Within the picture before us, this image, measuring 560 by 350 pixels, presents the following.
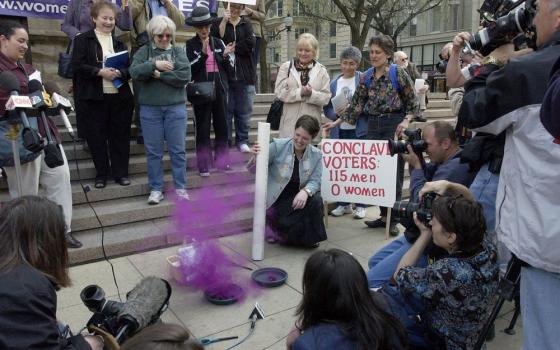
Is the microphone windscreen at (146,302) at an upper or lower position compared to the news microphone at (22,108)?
lower

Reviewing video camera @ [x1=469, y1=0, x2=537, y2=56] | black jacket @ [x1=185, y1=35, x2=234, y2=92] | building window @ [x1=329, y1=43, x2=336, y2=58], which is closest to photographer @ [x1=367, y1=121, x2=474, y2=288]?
video camera @ [x1=469, y1=0, x2=537, y2=56]

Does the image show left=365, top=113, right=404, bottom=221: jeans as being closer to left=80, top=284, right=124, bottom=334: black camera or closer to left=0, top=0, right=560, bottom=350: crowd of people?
left=0, top=0, right=560, bottom=350: crowd of people

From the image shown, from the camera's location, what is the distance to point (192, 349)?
51.9 inches

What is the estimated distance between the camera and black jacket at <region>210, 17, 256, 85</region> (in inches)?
239

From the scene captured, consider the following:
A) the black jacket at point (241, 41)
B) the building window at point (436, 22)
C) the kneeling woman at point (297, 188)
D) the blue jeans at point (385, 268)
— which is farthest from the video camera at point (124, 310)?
the building window at point (436, 22)

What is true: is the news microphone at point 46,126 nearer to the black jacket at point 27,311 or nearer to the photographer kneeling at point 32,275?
the photographer kneeling at point 32,275

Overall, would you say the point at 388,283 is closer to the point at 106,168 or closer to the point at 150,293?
the point at 150,293

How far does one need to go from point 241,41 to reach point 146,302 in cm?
460

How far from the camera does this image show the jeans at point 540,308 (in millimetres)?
1841

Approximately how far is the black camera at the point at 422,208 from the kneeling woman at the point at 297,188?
1653mm

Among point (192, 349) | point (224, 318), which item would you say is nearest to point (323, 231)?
point (224, 318)

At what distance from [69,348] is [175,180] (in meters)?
3.25

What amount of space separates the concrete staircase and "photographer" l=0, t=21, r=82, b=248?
34cm

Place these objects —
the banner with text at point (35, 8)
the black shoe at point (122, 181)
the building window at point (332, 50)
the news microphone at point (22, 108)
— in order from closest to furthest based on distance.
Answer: the news microphone at point (22, 108) < the black shoe at point (122, 181) < the banner with text at point (35, 8) < the building window at point (332, 50)
